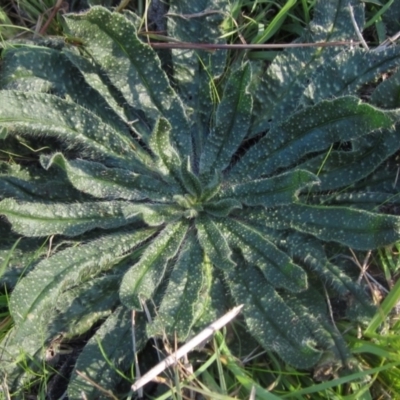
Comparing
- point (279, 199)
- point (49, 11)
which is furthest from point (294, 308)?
point (49, 11)

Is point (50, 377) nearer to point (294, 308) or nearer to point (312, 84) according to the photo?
point (294, 308)

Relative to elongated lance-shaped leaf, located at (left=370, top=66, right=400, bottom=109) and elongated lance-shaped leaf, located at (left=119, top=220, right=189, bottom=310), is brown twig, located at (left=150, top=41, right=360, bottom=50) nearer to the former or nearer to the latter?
elongated lance-shaped leaf, located at (left=370, top=66, right=400, bottom=109)

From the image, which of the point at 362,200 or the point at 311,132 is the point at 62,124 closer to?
the point at 311,132

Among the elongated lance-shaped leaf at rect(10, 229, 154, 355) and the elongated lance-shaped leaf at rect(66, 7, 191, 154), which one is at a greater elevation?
the elongated lance-shaped leaf at rect(66, 7, 191, 154)

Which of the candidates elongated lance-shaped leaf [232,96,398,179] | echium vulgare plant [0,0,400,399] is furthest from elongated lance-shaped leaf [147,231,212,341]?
elongated lance-shaped leaf [232,96,398,179]

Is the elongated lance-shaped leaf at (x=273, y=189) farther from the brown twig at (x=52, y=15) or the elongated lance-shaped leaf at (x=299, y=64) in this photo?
the brown twig at (x=52, y=15)

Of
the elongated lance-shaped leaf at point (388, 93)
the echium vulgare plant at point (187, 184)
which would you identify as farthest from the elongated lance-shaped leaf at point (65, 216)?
the elongated lance-shaped leaf at point (388, 93)
